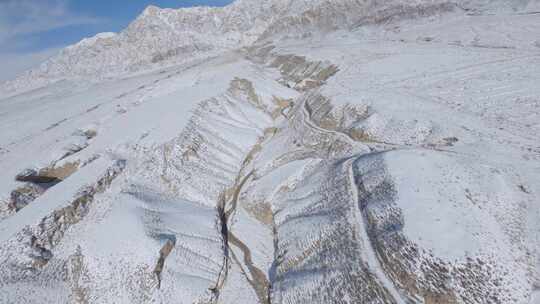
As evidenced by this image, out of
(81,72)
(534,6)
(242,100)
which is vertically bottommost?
(534,6)

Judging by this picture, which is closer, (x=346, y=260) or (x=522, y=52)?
(x=346, y=260)

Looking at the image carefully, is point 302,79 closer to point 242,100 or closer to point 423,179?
point 242,100

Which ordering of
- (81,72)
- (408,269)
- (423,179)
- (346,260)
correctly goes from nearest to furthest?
1. (408,269)
2. (346,260)
3. (423,179)
4. (81,72)

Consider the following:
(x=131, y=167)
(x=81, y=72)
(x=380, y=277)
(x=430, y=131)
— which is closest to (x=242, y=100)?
(x=131, y=167)

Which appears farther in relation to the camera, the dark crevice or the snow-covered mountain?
the dark crevice

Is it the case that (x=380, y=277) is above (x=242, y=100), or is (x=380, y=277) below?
below

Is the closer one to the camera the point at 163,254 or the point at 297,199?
the point at 163,254

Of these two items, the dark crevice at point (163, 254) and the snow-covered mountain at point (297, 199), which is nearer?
the snow-covered mountain at point (297, 199)

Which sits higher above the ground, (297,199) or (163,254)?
(163,254)
